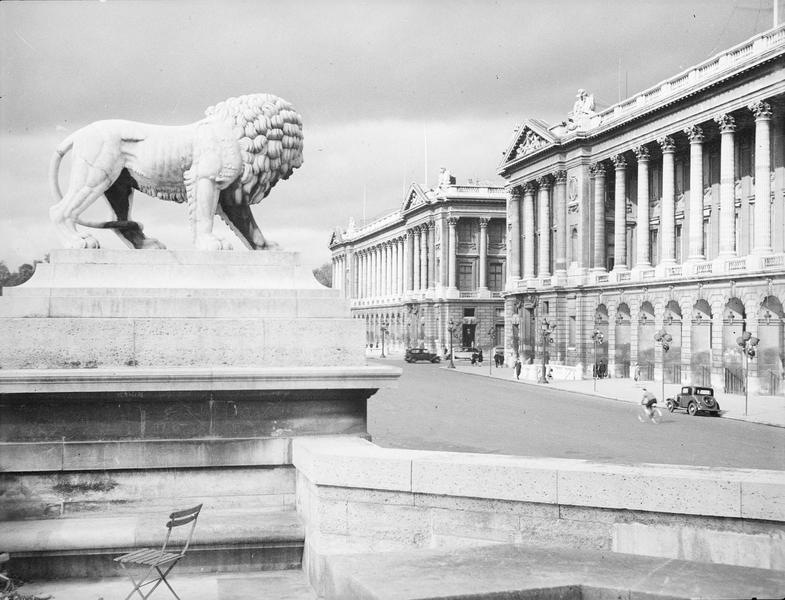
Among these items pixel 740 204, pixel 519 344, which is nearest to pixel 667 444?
pixel 740 204

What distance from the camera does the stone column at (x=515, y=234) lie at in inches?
3236

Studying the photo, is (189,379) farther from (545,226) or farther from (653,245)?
(545,226)

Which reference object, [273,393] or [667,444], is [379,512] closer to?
[273,393]

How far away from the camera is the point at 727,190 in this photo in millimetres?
51375

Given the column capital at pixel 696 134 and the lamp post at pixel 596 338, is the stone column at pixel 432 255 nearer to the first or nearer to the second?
the lamp post at pixel 596 338

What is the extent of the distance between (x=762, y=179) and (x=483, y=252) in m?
60.3

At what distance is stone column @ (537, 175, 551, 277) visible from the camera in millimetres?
75000

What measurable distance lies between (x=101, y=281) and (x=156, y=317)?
64cm

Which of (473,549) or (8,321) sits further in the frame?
(8,321)

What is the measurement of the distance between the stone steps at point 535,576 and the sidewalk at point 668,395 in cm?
2973

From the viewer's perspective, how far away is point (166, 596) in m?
6.00

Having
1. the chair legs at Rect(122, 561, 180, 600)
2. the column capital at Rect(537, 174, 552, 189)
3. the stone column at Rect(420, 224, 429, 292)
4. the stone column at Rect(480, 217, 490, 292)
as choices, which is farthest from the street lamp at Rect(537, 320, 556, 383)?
the chair legs at Rect(122, 561, 180, 600)

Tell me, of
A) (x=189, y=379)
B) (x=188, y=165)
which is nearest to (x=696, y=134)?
(x=188, y=165)

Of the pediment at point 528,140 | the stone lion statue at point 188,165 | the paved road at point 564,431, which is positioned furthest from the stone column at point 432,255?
the stone lion statue at point 188,165
